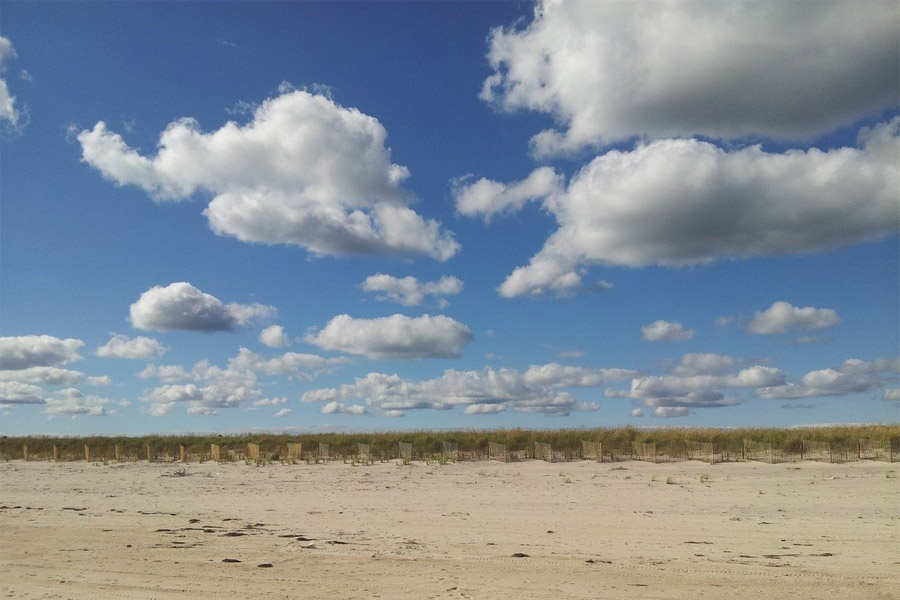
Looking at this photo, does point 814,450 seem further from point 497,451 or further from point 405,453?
point 405,453

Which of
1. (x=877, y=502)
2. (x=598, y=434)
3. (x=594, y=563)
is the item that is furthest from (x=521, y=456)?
(x=594, y=563)

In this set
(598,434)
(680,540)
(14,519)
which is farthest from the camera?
(598,434)

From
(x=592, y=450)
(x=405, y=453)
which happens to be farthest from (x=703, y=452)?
(x=405, y=453)

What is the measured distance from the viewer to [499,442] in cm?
3428

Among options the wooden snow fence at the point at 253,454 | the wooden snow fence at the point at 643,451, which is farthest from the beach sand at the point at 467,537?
the wooden snow fence at the point at 253,454

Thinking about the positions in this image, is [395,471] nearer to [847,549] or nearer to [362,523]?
[362,523]

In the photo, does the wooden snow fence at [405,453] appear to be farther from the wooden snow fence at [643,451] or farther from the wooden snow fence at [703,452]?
the wooden snow fence at [703,452]

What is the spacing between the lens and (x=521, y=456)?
33000mm

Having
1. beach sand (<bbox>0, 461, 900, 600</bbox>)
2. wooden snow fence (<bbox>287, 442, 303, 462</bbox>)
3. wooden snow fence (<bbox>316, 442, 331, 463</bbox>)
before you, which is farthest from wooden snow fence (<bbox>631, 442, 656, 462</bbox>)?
wooden snow fence (<bbox>287, 442, 303, 462</bbox>)

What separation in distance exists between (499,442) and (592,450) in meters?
4.97

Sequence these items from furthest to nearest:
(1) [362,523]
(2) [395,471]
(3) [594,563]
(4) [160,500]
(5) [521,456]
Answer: (5) [521,456], (2) [395,471], (4) [160,500], (1) [362,523], (3) [594,563]

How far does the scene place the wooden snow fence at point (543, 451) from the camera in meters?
31.5

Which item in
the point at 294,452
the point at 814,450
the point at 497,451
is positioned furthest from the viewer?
the point at 294,452

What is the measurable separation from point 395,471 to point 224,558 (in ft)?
54.3
